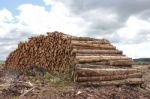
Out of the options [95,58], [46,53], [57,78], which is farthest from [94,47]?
[57,78]

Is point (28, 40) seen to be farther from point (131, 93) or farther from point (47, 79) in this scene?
point (131, 93)

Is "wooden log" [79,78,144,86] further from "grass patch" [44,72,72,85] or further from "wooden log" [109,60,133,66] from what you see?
"wooden log" [109,60,133,66]

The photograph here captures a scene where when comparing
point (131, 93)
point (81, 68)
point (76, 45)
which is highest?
point (76, 45)

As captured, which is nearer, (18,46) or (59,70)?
(59,70)

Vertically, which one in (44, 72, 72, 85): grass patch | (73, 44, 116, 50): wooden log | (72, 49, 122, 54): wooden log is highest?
(73, 44, 116, 50): wooden log

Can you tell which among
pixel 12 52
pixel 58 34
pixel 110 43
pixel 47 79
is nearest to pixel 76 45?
pixel 58 34

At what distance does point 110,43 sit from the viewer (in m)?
18.9

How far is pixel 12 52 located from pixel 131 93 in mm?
9905

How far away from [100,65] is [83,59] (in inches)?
40.0

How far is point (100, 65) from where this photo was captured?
15812 millimetres

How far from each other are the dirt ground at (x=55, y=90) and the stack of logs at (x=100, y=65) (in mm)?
389

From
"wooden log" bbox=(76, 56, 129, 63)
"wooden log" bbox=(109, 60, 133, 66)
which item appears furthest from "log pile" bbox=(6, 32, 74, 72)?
"wooden log" bbox=(109, 60, 133, 66)

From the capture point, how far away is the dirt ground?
12.5m

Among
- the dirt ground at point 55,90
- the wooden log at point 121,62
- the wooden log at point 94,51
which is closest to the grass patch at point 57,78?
the dirt ground at point 55,90
